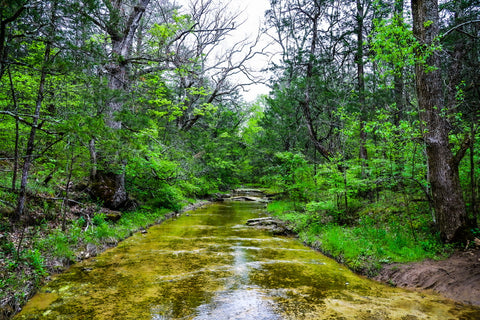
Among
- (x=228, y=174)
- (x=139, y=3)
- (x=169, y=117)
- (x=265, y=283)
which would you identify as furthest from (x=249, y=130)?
(x=265, y=283)

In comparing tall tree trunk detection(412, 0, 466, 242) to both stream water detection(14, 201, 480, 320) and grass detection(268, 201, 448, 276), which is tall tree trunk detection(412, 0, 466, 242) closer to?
grass detection(268, 201, 448, 276)

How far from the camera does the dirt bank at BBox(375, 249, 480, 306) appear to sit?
446 cm

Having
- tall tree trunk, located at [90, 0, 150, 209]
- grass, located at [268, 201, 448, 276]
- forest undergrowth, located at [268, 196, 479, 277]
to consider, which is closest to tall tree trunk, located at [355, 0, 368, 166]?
forest undergrowth, located at [268, 196, 479, 277]

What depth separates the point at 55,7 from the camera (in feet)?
13.8

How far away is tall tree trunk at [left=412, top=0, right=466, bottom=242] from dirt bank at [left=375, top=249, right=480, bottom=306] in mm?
766

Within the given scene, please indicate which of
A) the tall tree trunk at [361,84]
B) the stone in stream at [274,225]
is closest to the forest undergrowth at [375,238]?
the stone in stream at [274,225]

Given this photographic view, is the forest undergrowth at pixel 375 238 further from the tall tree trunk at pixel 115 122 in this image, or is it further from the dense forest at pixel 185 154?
the tall tree trunk at pixel 115 122

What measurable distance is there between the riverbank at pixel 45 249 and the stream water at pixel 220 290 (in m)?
0.21

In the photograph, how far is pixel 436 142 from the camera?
239 inches

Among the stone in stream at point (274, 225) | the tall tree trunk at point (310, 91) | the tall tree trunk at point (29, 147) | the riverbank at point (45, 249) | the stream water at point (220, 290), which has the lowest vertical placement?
the stone in stream at point (274, 225)

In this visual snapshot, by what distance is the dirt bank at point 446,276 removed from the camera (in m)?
4.46

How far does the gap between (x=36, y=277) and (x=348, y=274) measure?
234 inches

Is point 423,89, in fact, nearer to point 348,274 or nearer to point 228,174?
point 348,274

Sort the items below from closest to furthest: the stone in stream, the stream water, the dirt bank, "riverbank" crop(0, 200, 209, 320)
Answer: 1. the stream water
2. "riverbank" crop(0, 200, 209, 320)
3. the dirt bank
4. the stone in stream
